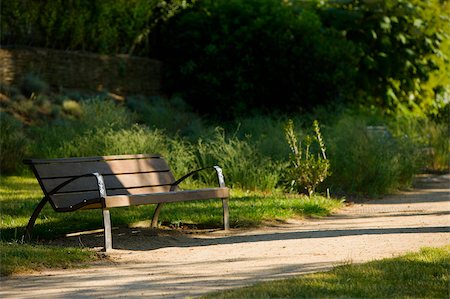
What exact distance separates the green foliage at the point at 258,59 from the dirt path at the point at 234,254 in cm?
922

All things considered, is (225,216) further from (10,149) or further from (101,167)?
(10,149)

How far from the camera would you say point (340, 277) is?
704cm

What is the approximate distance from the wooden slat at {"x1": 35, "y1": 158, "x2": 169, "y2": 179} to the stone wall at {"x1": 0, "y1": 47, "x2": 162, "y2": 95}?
788 centimetres

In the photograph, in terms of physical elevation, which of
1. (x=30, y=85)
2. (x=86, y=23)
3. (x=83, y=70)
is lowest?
(x=30, y=85)

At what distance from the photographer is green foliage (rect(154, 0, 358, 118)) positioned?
20.8 meters

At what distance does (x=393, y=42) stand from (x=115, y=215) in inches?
556

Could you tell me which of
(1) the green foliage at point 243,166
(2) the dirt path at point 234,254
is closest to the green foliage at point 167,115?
(1) the green foliage at point 243,166

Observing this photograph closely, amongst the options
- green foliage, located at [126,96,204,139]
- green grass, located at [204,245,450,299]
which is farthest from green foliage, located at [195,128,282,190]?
green grass, located at [204,245,450,299]

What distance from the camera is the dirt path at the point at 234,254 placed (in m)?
7.10

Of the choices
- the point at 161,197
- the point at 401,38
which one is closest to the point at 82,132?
the point at 161,197

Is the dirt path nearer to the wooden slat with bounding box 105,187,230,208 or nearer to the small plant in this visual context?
the wooden slat with bounding box 105,187,230,208

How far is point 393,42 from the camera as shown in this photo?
76.9 feet

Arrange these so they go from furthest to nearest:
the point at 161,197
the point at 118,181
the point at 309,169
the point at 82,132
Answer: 1. the point at 82,132
2. the point at 309,169
3. the point at 118,181
4. the point at 161,197

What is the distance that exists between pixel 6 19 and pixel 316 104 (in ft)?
22.7
